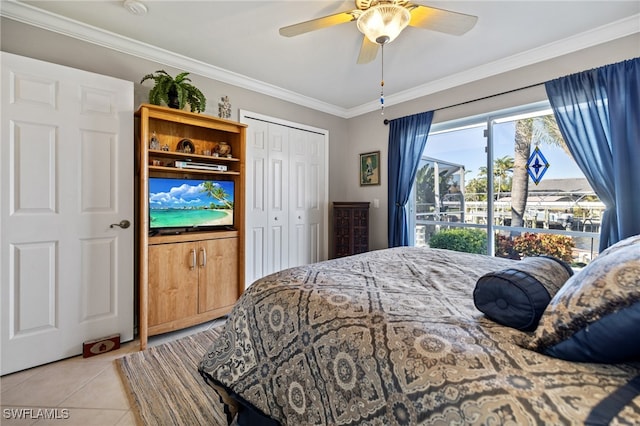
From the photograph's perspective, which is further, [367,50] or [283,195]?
[283,195]

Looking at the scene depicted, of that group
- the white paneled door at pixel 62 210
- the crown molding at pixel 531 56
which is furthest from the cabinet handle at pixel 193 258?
the crown molding at pixel 531 56

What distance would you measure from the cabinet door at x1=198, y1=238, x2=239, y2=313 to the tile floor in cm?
79

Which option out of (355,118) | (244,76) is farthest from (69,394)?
(355,118)

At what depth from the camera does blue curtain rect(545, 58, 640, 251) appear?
2113 millimetres

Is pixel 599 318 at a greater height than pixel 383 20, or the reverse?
pixel 383 20

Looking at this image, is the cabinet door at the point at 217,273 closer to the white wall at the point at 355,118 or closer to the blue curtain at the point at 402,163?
the white wall at the point at 355,118

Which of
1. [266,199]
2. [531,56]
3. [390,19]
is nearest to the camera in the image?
[390,19]

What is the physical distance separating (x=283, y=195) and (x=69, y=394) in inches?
102

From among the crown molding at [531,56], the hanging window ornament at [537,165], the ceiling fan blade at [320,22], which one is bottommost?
the hanging window ornament at [537,165]

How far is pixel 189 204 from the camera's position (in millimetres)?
2676

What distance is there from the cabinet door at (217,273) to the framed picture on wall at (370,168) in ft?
7.02

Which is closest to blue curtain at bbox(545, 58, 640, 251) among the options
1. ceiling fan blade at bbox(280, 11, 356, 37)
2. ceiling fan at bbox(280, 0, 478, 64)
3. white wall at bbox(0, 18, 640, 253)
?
white wall at bbox(0, 18, 640, 253)

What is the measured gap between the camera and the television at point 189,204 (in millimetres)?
2494

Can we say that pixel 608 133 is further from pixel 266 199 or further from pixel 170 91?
pixel 170 91
